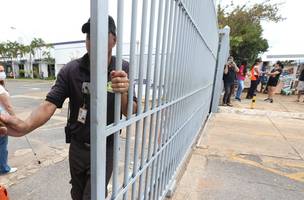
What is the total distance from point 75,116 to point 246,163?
10.6 ft

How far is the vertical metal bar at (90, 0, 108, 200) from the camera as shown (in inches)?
32.8

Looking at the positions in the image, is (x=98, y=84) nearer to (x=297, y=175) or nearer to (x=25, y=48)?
(x=297, y=175)

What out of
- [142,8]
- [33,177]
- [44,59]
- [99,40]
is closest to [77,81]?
[142,8]

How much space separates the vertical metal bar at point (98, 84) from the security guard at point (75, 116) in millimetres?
366

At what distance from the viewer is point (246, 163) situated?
3822 mm

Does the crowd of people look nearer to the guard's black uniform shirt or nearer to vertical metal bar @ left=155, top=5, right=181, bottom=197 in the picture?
vertical metal bar @ left=155, top=5, right=181, bottom=197

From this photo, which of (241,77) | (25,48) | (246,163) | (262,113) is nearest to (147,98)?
(246,163)

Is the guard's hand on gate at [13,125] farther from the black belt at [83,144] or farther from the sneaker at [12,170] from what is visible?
the sneaker at [12,170]

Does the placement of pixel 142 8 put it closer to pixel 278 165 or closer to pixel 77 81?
pixel 77 81

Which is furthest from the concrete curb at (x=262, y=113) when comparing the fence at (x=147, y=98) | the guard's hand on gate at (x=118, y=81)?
the guard's hand on gate at (x=118, y=81)

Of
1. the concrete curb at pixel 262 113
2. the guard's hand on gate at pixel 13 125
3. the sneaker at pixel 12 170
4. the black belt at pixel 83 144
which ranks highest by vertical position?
the guard's hand on gate at pixel 13 125

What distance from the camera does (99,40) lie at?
2.80ft

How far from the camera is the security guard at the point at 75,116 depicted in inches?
57.3

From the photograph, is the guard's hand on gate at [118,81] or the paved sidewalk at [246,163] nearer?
the guard's hand on gate at [118,81]
